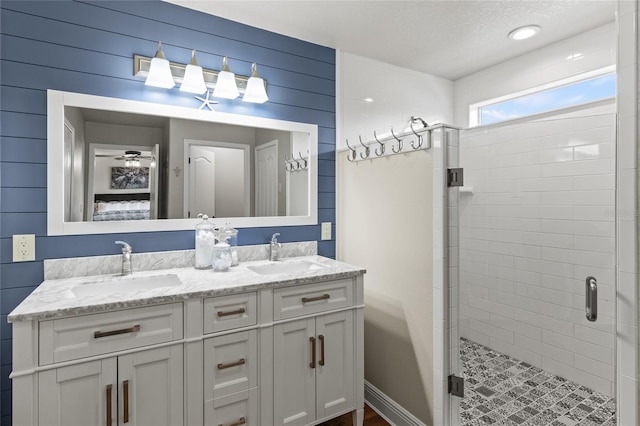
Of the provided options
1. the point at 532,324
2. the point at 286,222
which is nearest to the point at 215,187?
the point at 286,222

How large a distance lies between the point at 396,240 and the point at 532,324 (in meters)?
0.82

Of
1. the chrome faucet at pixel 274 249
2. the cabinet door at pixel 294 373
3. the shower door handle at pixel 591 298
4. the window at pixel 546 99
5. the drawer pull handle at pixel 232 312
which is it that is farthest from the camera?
the window at pixel 546 99

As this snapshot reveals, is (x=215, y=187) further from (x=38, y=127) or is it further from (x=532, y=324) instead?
(x=532, y=324)

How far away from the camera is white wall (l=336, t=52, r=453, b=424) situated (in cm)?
196

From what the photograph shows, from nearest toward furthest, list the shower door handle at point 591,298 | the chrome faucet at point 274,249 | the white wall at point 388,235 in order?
the shower door handle at point 591,298
the white wall at point 388,235
the chrome faucet at point 274,249

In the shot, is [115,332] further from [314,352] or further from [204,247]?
[314,352]

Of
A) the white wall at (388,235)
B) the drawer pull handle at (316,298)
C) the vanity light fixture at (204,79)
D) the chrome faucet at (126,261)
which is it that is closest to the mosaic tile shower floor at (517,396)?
the white wall at (388,235)

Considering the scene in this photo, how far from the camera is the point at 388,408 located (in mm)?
2176

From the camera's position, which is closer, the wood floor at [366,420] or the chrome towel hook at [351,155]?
the wood floor at [366,420]

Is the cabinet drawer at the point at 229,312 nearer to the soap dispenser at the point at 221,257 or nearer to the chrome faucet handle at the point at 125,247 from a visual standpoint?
the soap dispenser at the point at 221,257

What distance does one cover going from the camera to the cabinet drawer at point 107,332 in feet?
4.26

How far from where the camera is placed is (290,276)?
180 centimetres

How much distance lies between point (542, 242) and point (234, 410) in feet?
5.58

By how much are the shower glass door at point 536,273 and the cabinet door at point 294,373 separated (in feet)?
2.54
